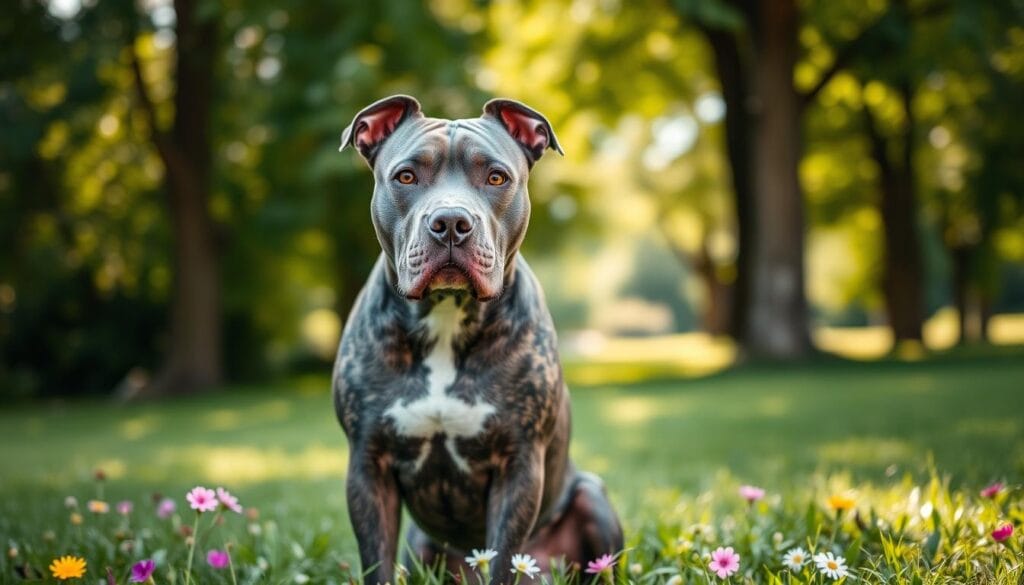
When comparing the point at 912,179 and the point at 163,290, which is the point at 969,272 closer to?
the point at 912,179

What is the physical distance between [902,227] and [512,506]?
22332 millimetres

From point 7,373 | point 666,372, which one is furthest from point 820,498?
point 7,373

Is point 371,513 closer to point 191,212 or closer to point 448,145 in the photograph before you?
point 448,145

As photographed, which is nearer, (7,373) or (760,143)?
(760,143)

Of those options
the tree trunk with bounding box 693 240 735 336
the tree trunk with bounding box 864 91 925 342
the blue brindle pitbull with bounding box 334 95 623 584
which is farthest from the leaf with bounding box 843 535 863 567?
the tree trunk with bounding box 693 240 735 336

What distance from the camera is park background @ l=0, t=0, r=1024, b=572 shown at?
Answer: 9469 millimetres

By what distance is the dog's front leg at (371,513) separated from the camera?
2996mm

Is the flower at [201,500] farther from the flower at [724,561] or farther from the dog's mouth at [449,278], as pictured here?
the flower at [724,561]

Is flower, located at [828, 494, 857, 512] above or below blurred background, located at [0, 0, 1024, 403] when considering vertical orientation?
below

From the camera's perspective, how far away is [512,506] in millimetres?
2949

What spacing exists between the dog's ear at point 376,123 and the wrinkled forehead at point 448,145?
0.08 m

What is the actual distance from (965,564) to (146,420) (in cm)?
1233

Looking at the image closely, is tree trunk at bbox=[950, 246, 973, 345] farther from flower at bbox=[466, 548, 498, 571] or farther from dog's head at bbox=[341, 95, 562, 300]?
flower at bbox=[466, 548, 498, 571]

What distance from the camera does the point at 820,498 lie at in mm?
4875
